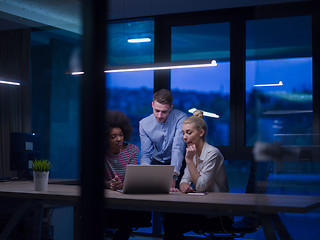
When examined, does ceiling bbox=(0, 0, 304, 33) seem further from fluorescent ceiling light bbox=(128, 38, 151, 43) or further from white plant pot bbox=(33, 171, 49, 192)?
white plant pot bbox=(33, 171, 49, 192)

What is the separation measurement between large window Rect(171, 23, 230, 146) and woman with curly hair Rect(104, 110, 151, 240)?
2042 mm

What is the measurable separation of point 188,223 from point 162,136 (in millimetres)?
1342

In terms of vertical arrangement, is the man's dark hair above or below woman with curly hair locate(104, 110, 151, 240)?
above

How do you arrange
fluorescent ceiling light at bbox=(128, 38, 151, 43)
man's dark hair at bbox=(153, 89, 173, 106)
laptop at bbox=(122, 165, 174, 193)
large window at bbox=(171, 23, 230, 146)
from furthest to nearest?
fluorescent ceiling light at bbox=(128, 38, 151, 43) < large window at bbox=(171, 23, 230, 146) < man's dark hair at bbox=(153, 89, 173, 106) < laptop at bbox=(122, 165, 174, 193)

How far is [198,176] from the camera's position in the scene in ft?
10.1

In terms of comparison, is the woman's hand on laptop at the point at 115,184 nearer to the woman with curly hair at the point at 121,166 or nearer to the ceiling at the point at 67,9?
the woman with curly hair at the point at 121,166

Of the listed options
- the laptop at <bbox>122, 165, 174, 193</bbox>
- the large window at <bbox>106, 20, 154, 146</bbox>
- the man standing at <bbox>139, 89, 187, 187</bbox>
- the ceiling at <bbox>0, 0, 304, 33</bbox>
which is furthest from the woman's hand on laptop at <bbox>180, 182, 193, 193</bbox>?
the large window at <bbox>106, 20, 154, 146</bbox>

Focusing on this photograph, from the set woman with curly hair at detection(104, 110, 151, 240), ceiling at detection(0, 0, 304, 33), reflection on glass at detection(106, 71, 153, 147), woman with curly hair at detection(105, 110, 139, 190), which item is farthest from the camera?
reflection on glass at detection(106, 71, 153, 147)

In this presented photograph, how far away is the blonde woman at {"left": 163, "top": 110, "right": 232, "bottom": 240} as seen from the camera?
3004mm

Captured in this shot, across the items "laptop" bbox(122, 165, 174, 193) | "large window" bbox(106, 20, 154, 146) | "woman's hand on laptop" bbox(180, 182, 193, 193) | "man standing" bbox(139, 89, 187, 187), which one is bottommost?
"woman's hand on laptop" bbox(180, 182, 193, 193)

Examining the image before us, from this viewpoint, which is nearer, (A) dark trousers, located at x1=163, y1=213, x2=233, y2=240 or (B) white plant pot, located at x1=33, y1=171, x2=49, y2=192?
(A) dark trousers, located at x1=163, y1=213, x2=233, y2=240

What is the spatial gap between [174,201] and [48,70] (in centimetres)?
512

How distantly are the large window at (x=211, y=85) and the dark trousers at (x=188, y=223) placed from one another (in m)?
2.37

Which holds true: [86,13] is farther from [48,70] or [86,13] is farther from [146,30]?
[48,70]
